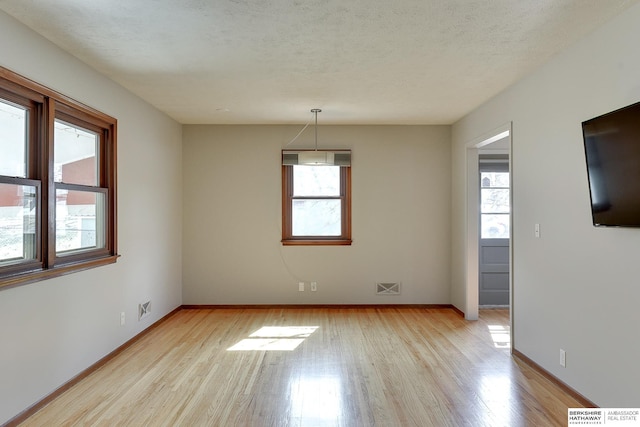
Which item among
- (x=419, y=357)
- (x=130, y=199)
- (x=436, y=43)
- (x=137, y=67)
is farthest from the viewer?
(x=130, y=199)

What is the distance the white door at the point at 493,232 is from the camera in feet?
18.5

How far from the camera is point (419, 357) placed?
3609 millimetres

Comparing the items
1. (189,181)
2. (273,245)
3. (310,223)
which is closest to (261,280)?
(273,245)

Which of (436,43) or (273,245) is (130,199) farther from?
(436,43)

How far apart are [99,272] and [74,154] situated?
3.41ft

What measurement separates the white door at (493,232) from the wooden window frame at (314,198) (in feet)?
6.59

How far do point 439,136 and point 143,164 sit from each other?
154 inches

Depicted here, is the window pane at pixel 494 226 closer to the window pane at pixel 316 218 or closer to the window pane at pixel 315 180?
the window pane at pixel 316 218

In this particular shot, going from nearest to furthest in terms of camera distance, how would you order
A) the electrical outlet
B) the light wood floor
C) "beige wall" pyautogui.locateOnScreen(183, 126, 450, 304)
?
1. the light wood floor
2. the electrical outlet
3. "beige wall" pyautogui.locateOnScreen(183, 126, 450, 304)

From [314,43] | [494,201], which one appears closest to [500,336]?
[494,201]

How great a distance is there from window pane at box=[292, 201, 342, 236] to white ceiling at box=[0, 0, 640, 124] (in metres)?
1.69

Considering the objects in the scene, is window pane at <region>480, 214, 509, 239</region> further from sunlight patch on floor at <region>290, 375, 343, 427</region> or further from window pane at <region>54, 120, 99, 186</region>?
window pane at <region>54, 120, 99, 186</region>

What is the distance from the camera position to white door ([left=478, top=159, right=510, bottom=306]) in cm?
565

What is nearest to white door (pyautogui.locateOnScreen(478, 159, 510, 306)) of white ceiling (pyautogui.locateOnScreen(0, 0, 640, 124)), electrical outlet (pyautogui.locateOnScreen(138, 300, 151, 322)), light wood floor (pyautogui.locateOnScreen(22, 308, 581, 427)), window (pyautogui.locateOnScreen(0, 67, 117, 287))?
light wood floor (pyautogui.locateOnScreen(22, 308, 581, 427))
